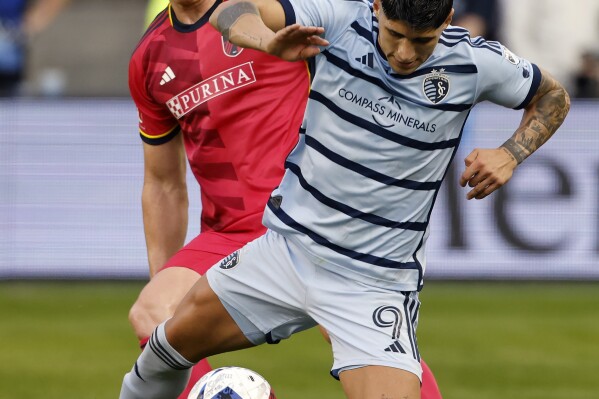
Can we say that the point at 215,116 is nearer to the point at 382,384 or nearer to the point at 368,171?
the point at 368,171

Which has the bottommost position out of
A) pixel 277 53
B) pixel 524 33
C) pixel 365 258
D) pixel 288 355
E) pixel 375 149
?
pixel 288 355

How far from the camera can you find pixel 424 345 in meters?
9.38

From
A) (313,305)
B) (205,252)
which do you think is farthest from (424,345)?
(313,305)

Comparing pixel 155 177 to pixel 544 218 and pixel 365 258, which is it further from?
pixel 544 218

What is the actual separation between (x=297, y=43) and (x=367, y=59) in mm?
426

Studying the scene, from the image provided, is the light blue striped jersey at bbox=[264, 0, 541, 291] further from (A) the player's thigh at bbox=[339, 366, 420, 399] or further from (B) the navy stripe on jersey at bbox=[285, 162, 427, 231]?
(A) the player's thigh at bbox=[339, 366, 420, 399]

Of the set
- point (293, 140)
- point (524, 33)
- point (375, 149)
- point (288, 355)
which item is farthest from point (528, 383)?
point (524, 33)

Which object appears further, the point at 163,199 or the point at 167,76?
the point at 163,199

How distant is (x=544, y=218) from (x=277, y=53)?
21.8 feet

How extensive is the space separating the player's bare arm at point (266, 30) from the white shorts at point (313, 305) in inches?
35.9

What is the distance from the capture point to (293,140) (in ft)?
20.6

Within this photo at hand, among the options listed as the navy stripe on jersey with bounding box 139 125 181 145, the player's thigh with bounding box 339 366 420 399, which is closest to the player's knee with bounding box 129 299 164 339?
the navy stripe on jersey with bounding box 139 125 181 145

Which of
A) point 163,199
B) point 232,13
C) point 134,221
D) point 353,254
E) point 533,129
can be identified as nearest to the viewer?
point 232,13

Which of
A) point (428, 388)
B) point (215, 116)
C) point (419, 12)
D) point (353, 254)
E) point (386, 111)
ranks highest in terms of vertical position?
point (419, 12)
